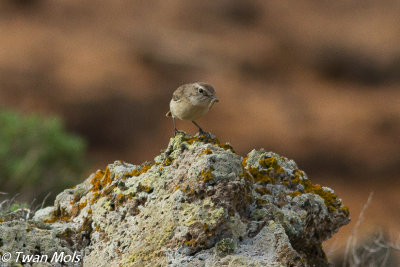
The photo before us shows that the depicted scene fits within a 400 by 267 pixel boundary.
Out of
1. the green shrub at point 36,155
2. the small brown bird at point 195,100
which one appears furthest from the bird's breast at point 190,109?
the green shrub at point 36,155

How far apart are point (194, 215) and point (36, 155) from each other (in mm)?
7114

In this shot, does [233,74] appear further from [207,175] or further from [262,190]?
[207,175]

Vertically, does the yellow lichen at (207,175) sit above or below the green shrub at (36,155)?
below

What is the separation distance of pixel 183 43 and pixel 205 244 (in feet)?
67.9

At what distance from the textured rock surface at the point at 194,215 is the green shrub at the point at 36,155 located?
524cm

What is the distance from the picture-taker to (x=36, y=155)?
11.0 metres

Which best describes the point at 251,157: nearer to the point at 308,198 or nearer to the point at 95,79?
the point at 308,198

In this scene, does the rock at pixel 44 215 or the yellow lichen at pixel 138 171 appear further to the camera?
the rock at pixel 44 215

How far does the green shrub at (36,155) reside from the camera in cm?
1033

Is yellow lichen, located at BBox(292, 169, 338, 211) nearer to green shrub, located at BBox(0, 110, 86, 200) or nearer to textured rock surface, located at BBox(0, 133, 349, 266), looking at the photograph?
textured rock surface, located at BBox(0, 133, 349, 266)

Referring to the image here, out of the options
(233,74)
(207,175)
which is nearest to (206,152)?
(207,175)

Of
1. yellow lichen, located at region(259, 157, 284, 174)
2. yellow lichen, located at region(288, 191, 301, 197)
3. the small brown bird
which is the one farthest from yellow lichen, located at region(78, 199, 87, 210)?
yellow lichen, located at region(288, 191, 301, 197)

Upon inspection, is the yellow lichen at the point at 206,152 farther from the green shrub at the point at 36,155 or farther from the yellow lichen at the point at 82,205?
the green shrub at the point at 36,155

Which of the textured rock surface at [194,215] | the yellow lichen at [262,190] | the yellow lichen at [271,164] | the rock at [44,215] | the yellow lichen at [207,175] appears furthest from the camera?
the rock at [44,215]
